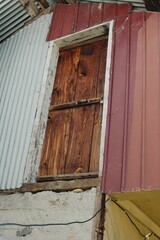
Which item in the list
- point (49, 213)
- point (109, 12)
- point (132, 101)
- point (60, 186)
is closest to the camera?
point (49, 213)

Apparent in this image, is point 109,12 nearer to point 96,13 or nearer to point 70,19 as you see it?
point 96,13

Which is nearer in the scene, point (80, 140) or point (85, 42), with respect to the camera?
point (80, 140)

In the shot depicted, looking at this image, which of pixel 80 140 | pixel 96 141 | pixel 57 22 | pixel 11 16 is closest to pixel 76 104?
pixel 80 140

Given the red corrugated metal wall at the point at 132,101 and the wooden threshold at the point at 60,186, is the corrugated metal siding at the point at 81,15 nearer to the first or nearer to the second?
the red corrugated metal wall at the point at 132,101

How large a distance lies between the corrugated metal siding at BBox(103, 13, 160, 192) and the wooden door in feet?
1.14

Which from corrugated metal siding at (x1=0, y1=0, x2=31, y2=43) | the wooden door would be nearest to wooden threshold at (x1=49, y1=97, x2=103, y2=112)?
the wooden door

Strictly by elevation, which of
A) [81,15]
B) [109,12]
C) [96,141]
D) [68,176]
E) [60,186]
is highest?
[81,15]

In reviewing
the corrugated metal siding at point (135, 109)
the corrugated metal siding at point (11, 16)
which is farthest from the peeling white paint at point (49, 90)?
the corrugated metal siding at point (11, 16)

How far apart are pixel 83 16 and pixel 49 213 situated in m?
2.81

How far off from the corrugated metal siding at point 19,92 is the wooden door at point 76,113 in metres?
0.25

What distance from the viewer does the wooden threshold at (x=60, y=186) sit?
3154 millimetres

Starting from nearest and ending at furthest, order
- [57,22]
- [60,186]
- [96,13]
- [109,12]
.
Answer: [60,186] < [109,12] < [96,13] < [57,22]

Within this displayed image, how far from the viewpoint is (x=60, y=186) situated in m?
3.30

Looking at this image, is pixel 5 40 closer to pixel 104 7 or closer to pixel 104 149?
pixel 104 7
